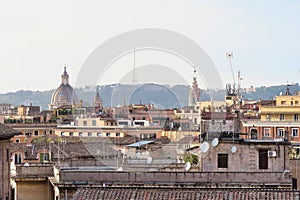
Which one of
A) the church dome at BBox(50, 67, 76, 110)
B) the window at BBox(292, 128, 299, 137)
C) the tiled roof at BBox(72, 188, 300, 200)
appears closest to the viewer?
the tiled roof at BBox(72, 188, 300, 200)

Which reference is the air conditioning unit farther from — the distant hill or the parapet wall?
the distant hill

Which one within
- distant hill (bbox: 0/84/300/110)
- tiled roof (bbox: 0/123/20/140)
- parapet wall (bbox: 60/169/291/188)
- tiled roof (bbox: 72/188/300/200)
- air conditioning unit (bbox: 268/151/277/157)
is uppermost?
distant hill (bbox: 0/84/300/110)

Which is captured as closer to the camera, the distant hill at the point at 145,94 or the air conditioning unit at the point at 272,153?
the air conditioning unit at the point at 272,153

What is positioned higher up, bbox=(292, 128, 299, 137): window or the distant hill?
the distant hill

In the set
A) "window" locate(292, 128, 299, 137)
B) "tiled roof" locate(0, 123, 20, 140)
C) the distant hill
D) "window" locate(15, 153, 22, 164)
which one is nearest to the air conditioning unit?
"tiled roof" locate(0, 123, 20, 140)

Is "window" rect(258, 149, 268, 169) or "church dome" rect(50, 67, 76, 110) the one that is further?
"church dome" rect(50, 67, 76, 110)

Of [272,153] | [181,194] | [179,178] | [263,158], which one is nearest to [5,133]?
[179,178]

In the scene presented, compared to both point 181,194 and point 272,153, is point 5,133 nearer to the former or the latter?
point 272,153

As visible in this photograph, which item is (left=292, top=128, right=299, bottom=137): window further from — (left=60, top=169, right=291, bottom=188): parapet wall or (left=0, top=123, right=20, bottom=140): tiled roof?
(left=60, top=169, right=291, bottom=188): parapet wall

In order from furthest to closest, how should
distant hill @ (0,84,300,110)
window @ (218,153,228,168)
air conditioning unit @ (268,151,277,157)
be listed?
1. distant hill @ (0,84,300,110)
2. window @ (218,153,228,168)
3. air conditioning unit @ (268,151,277,157)

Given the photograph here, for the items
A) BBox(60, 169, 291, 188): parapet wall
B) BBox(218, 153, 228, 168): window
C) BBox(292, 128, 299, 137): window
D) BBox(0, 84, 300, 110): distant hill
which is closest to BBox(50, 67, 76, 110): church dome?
BBox(0, 84, 300, 110): distant hill

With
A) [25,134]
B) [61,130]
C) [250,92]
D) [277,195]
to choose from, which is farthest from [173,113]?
[250,92]

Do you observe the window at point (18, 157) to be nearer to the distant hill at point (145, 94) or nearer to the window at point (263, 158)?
the distant hill at point (145, 94)

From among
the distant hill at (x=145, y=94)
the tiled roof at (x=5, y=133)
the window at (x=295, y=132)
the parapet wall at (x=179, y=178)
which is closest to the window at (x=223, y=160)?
the parapet wall at (x=179, y=178)
